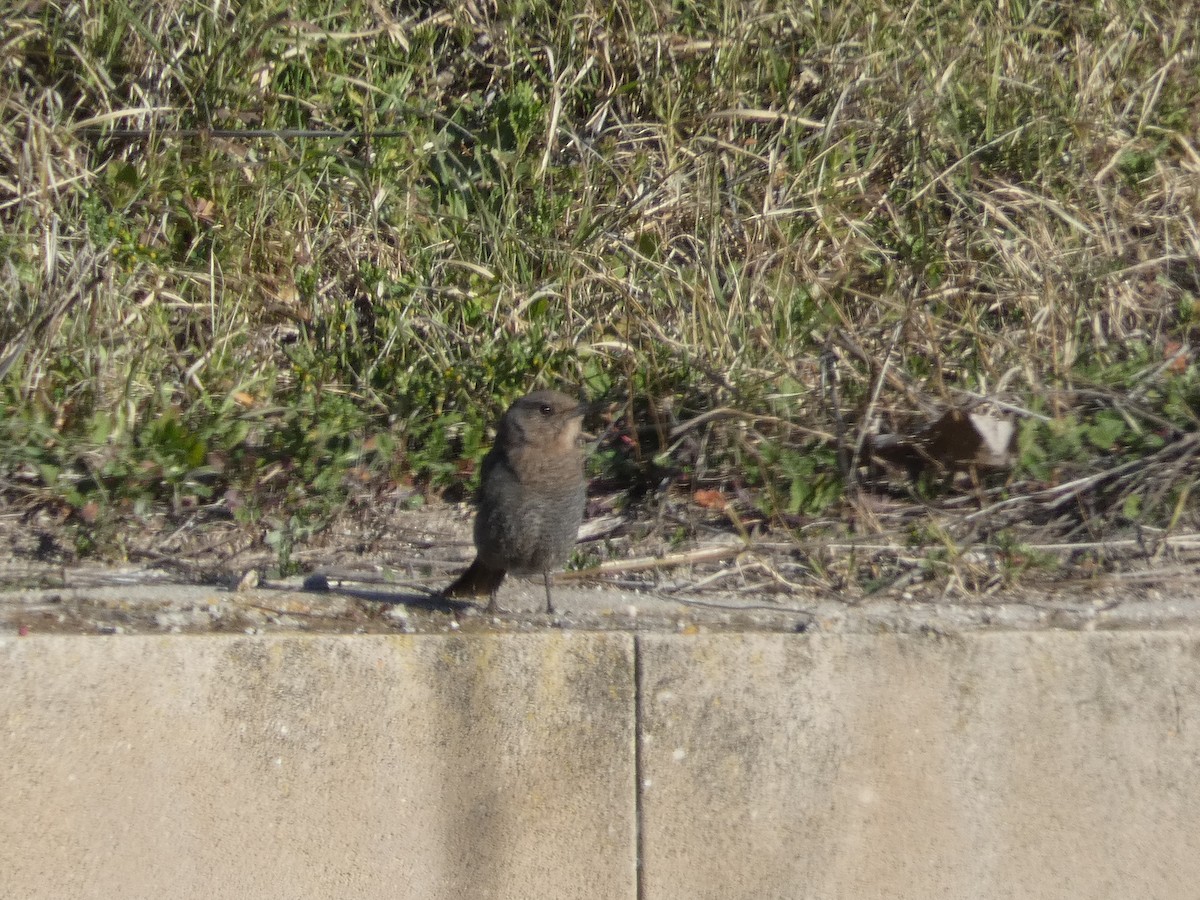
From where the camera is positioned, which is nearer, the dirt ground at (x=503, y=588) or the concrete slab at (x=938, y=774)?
the concrete slab at (x=938, y=774)

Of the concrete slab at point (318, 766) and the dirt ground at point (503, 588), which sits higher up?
the dirt ground at point (503, 588)

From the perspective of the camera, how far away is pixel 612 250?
4301 mm

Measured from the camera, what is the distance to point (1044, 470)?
3.39 meters

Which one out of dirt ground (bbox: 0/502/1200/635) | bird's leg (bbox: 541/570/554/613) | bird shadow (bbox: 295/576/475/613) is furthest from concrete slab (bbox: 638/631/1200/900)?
bird shadow (bbox: 295/576/475/613)

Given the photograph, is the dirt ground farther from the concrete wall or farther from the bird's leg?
the concrete wall

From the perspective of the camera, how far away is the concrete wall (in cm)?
276

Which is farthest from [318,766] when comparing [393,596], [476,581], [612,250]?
[612,250]

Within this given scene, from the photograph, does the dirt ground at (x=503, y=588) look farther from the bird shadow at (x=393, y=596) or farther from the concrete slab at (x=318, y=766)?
the concrete slab at (x=318, y=766)

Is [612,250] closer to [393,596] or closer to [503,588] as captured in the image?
[503,588]

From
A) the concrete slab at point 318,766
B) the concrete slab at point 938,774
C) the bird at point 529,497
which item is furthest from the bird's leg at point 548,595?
the concrete slab at point 938,774

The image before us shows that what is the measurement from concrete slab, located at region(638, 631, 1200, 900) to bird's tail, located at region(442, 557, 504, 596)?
0.69 m

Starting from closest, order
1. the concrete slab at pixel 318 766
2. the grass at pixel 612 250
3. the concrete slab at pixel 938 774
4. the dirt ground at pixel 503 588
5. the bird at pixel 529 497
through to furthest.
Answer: the concrete slab at pixel 318 766 → the concrete slab at pixel 938 774 → the dirt ground at pixel 503 588 → the bird at pixel 529 497 → the grass at pixel 612 250

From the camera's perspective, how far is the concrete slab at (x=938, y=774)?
Result: 2785mm

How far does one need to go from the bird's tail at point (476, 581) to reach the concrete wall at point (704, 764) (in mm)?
457
